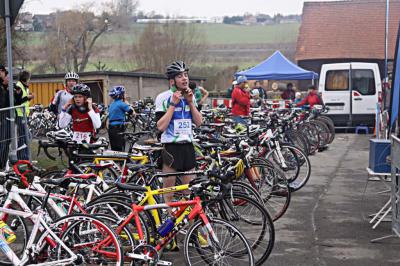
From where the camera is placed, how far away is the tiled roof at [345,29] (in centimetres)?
3797

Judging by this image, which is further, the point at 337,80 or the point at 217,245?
the point at 337,80

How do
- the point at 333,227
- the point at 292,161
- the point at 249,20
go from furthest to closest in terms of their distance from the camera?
1. the point at 249,20
2. the point at 292,161
3. the point at 333,227

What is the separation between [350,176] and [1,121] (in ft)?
21.1

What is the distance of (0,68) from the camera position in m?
10.0

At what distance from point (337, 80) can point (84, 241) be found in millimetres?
16235

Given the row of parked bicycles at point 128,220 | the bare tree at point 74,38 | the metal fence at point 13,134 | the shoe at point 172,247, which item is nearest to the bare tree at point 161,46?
the bare tree at point 74,38

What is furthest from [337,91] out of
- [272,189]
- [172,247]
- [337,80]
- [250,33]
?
[250,33]

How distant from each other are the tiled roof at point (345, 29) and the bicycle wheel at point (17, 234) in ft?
110

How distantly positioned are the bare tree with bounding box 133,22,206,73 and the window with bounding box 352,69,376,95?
19176 mm

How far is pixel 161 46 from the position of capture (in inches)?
1521

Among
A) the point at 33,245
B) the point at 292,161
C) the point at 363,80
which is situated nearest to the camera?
the point at 33,245

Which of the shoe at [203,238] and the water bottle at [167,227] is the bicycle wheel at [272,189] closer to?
the water bottle at [167,227]

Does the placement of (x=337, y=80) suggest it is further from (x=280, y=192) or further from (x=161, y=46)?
(x=161, y=46)

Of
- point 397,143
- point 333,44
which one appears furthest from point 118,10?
point 397,143
